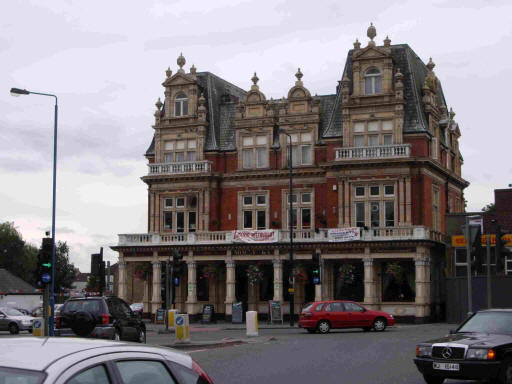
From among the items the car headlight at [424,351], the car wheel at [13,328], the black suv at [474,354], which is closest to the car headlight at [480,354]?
the black suv at [474,354]

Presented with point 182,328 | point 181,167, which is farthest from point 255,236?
point 182,328

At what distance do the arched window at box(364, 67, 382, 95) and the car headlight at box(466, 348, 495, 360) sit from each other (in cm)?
3845

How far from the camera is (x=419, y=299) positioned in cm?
4738

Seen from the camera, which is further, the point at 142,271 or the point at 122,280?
the point at 122,280

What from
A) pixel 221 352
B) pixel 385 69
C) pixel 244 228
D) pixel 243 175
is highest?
pixel 385 69

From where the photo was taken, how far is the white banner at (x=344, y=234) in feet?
159

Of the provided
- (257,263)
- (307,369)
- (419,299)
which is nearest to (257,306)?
(257,263)

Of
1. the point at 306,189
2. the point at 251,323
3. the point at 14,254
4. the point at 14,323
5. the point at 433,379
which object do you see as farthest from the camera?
the point at 14,254

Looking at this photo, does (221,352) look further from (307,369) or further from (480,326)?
(480,326)

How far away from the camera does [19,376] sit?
4.98 metres

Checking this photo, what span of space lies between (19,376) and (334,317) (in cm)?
3157

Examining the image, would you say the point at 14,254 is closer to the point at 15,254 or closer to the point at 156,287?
the point at 15,254

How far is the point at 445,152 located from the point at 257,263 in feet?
48.0

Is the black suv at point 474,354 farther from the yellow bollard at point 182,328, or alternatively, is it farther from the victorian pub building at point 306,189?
the victorian pub building at point 306,189
